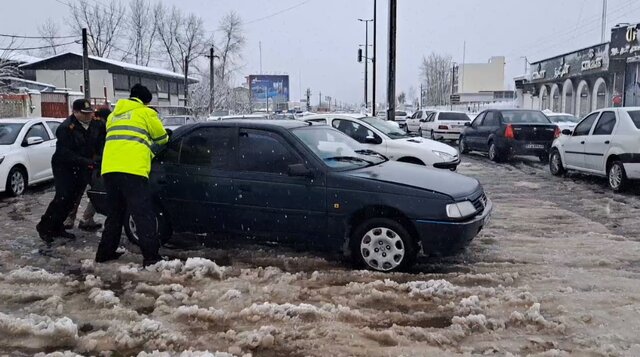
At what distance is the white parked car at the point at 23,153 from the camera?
388 inches

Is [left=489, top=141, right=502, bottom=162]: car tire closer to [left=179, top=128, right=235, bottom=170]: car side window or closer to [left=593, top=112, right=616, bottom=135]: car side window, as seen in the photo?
[left=593, top=112, right=616, bottom=135]: car side window

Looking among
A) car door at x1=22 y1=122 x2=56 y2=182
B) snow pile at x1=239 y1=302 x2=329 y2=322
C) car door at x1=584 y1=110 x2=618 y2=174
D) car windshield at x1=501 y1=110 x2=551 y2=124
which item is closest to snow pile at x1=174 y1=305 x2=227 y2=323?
snow pile at x1=239 y1=302 x2=329 y2=322

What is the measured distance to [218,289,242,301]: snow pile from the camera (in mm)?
4552

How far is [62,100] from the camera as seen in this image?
31.8 m

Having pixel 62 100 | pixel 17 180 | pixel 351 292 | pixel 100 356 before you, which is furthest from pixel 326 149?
pixel 62 100

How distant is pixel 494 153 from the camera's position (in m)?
15.2

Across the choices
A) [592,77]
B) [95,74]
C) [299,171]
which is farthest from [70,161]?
[95,74]

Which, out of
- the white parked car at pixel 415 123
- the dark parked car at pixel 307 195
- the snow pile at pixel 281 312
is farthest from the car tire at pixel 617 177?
the white parked car at pixel 415 123

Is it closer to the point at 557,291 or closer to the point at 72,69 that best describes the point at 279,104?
the point at 72,69

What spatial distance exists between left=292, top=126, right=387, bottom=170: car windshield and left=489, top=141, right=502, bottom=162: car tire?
955 centimetres

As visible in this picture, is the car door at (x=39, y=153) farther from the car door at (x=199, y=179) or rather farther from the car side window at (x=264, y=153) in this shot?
the car side window at (x=264, y=153)

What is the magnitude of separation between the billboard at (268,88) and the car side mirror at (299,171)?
7089 centimetres

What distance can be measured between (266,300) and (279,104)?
77574 mm

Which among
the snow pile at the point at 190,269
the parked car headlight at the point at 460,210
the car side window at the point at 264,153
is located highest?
the car side window at the point at 264,153
